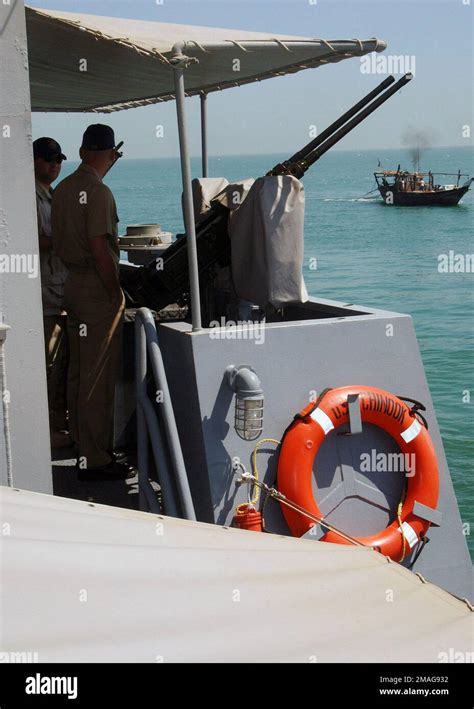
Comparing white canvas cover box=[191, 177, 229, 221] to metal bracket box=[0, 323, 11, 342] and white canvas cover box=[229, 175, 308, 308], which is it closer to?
white canvas cover box=[229, 175, 308, 308]

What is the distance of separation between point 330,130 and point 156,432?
71.5 inches

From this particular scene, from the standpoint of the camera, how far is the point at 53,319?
232 inches

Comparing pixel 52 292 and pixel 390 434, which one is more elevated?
pixel 52 292

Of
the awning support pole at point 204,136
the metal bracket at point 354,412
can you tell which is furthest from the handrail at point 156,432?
the awning support pole at point 204,136

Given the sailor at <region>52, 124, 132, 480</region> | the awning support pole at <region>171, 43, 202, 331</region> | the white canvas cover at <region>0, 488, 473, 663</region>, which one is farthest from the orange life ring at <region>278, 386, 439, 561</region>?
the white canvas cover at <region>0, 488, 473, 663</region>

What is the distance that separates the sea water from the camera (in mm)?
17495

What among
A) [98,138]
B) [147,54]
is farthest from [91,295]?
[147,54]

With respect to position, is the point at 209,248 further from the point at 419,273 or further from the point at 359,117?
the point at 419,273

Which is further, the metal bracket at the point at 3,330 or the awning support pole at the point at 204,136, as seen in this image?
the awning support pole at the point at 204,136

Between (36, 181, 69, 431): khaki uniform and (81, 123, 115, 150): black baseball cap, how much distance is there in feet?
1.70

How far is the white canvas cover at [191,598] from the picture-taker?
249cm

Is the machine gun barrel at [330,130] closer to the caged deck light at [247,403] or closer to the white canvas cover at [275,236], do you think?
the white canvas cover at [275,236]

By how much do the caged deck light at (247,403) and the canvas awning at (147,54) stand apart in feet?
4.54

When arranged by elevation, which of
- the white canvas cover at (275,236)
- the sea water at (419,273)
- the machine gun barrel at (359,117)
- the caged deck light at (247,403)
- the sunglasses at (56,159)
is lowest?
the sea water at (419,273)
